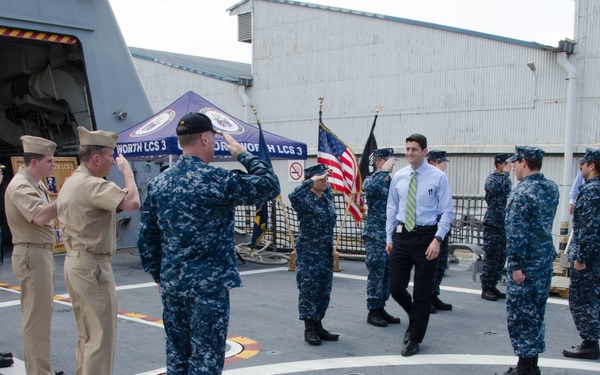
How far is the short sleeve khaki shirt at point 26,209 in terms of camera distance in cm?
452

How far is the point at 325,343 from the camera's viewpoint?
6.05 m

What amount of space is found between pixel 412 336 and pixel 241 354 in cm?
160

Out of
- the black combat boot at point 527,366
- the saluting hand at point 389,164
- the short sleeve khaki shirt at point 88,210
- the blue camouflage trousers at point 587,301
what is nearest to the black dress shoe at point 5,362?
the short sleeve khaki shirt at point 88,210

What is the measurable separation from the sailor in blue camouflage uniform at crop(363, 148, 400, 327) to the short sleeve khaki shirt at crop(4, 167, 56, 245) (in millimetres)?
3540

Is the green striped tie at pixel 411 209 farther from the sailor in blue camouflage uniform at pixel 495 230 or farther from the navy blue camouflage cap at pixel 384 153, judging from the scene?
the sailor in blue camouflage uniform at pixel 495 230

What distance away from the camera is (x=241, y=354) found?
18.4 feet

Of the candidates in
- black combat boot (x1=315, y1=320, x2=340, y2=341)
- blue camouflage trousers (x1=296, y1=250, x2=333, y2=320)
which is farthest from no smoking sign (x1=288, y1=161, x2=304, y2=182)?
black combat boot (x1=315, y1=320, x2=340, y2=341)

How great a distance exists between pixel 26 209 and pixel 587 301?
193 inches

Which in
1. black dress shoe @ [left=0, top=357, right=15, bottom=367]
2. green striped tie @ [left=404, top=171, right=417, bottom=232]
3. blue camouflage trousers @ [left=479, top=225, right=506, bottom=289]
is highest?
green striped tie @ [left=404, top=171, right=417, bottom=232]

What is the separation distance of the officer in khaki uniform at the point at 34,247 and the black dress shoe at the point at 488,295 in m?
5.71

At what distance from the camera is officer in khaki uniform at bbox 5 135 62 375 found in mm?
4520

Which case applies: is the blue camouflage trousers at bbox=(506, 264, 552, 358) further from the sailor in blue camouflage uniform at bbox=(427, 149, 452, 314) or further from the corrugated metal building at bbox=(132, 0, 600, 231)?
the corrugated metal building at bbox=(132, 0, 600, 231)

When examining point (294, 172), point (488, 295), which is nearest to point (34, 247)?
point (488, 295)

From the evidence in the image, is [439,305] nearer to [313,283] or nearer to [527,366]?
[313,283]
